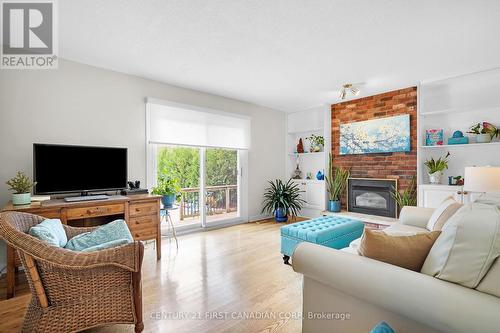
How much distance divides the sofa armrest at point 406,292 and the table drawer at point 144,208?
7.36ft

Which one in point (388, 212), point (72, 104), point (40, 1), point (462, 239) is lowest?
point (388, 212)

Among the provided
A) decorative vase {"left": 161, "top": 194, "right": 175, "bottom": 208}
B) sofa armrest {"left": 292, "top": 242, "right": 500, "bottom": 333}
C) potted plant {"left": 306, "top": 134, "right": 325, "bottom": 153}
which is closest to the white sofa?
sofa armrest {"left": 292, "top": 242, "right": 500, "bottom": 333}

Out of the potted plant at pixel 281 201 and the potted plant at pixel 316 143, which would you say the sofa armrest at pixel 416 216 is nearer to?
the potted plant at pixel 281 201

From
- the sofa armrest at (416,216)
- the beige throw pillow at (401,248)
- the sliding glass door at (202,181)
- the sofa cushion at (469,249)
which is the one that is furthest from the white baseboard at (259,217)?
the sofa cushion at (469,249)

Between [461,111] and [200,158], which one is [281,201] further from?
[461,111]

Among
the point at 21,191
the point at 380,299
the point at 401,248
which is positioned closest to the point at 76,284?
the point at 21,191

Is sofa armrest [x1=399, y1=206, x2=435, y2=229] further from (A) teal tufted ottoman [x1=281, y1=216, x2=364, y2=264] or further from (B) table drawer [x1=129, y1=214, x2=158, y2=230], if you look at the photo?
(B) table drawer [x1=129, y1=214, x2=158, y2=230]

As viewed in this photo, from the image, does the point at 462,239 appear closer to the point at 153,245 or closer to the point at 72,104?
the point at 153,245

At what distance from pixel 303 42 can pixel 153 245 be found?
10.9ft

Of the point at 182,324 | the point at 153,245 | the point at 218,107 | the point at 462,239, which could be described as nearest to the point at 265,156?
the point at 218,107

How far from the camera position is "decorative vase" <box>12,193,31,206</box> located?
7.73 feet

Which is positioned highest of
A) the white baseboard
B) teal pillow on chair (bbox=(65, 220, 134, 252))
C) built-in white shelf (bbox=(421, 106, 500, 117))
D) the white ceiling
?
the white ceiling

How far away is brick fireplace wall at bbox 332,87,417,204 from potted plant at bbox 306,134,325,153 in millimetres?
254

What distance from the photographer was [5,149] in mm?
2684
